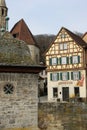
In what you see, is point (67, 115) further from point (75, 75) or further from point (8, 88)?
point (75, 75)

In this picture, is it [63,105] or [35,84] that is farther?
[63,105]

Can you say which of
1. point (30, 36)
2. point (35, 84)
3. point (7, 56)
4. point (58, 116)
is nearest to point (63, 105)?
point (58, 116)

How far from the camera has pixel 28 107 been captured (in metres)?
11.2

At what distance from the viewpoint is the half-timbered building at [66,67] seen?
1347 inches

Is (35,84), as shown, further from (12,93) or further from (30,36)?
(30,36)

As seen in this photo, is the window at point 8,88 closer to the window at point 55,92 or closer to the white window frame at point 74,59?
the white window frame at point 74,59

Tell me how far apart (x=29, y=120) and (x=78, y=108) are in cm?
611

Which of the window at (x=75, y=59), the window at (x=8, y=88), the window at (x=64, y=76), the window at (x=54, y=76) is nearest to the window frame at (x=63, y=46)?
the window at (x=75, y=59)

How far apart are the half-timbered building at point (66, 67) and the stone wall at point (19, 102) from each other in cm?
2242

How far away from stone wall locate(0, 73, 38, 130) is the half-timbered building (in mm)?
22415

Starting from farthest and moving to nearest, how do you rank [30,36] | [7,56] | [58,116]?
1. [30,36]
2. [58,116]
3. [7,56]

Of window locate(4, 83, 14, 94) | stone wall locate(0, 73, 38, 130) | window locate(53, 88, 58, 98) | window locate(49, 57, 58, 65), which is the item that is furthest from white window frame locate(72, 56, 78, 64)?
window locate(4, 83, 14, 94)

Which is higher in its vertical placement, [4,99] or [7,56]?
[7,56]

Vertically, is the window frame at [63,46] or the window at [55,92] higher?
the window frame at [63,46]
